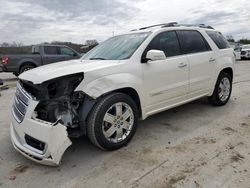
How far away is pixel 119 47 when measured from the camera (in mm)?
4180

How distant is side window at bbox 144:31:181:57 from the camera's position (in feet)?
13.3

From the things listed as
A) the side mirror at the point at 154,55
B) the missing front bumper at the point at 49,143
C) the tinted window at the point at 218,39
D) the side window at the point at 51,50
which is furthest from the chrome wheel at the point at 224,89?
the side window at the point at 51,50

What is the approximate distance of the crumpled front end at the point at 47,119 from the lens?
2.90 m

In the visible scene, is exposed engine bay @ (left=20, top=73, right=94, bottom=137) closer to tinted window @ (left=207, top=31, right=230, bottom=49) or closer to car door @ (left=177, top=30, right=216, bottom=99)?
car door @ (left=177, top=30, right=216, bottom=99)

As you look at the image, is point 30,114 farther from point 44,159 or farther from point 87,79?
point 87,79

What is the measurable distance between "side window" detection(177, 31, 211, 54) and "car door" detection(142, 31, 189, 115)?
0.52ft

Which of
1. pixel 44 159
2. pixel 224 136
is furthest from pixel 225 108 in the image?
pixel 44 159

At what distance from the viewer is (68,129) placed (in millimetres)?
3271

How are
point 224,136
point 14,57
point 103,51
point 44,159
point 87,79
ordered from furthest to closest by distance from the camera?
point 14,57 < point 103,51 < point 224,136 < point 87,79 < point 44,159

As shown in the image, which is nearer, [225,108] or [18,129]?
[18,129]

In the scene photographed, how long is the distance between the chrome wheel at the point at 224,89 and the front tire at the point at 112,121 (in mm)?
2659

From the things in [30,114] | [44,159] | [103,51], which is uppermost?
[103,51]

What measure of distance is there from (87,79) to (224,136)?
231cm

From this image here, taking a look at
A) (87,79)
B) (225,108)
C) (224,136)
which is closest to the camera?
(87,79)
